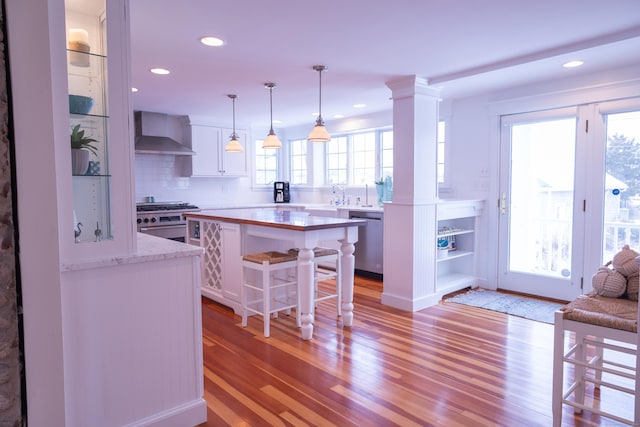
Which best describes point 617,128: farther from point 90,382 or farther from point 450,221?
point 90,382

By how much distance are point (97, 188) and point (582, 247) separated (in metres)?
4.08

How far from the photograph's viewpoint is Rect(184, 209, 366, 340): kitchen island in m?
3.21

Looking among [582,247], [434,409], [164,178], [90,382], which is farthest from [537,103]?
[164,178]

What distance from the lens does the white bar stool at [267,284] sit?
3.32 meters

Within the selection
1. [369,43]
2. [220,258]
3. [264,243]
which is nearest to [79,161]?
[369,43]

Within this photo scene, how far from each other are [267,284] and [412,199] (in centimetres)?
156

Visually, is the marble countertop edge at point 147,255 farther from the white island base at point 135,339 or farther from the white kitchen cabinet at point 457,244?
the white kitchen cabinet at point 457,244

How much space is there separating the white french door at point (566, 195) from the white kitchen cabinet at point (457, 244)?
30 centimetres

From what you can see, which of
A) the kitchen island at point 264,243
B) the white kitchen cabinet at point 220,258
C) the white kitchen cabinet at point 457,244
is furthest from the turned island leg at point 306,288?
the white kitchen cabinet at point 457,244

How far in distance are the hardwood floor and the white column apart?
1.00 feet

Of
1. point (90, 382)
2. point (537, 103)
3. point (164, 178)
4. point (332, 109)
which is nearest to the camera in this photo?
point (90, 382)

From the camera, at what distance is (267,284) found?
329cm

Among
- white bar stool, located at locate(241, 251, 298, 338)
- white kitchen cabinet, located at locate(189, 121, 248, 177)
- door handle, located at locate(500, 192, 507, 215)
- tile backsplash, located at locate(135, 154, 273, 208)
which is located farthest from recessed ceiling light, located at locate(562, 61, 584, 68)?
tile backsplash, located at locate(135, 154, 273, 208)

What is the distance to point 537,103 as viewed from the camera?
4191mm
